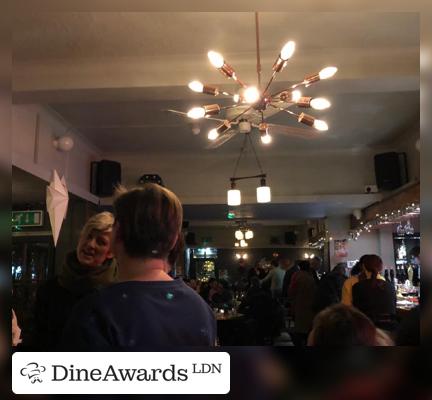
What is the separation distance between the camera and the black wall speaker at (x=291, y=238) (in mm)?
4471

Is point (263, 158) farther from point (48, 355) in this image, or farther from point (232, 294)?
point (48, 355)

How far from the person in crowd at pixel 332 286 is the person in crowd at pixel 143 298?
3.98 ft

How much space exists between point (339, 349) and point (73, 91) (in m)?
2.10

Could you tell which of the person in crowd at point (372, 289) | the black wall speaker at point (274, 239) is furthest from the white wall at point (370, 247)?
the black wall speaker at point (274, 239)

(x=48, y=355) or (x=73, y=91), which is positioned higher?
(x=73, y=91)

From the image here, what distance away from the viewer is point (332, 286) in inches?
85.7

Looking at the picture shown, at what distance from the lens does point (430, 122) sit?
876 mm

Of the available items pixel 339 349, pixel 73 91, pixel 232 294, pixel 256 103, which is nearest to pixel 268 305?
pixel 232 294

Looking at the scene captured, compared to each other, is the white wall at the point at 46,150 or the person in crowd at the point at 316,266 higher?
the white wall at the point at 46,150

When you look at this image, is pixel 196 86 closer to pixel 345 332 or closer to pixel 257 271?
pixel 257 271

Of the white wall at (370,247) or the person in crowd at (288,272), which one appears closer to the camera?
the white wall at (370,247)

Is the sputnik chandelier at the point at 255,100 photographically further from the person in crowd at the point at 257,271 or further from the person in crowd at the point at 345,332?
the person in crowd at the point at 345,332

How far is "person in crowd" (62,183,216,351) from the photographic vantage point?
A: 0.83 meters

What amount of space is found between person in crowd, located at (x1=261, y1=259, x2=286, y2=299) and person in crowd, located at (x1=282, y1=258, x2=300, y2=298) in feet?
0.08
